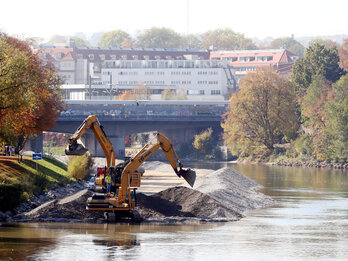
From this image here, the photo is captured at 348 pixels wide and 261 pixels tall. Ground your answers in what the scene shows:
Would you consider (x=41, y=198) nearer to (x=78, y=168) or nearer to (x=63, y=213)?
(x=63, y=213)

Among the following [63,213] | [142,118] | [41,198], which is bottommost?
[63,213]

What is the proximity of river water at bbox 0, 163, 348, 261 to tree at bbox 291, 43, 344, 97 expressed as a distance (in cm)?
8581

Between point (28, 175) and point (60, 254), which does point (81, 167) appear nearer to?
point (28, 175)

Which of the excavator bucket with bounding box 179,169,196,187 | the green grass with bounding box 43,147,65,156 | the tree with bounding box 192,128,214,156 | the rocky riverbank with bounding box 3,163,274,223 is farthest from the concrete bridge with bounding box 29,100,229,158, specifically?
the excavator bucket with bounding box 179,169,196,187

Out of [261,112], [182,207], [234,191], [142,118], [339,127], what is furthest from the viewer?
[142,118]

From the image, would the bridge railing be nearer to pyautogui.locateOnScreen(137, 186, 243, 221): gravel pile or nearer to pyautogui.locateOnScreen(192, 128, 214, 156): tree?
pyautogui.locateOnScreen(192, 128, 214, 156): tree

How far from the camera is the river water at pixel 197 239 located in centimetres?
4241

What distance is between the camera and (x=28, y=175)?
70.3 m

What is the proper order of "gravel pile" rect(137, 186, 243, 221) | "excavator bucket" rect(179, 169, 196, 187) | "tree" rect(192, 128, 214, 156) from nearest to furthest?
"excavator bucket" rect(179, 169, 196, 187) → "gravel pile" rect(137, 186, 243, 221) → "tree" rect(192, 128, 214, 156)

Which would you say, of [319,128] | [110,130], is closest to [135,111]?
[110,130]

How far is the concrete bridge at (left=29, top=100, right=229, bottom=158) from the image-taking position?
481 ft

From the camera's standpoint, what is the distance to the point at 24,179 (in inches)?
2660

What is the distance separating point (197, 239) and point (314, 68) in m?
106

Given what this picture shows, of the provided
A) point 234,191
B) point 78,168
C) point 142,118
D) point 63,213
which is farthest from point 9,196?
point 142,118
